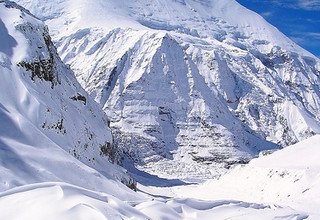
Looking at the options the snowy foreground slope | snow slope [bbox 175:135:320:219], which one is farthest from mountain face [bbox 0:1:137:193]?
snow slope [bbox 175:135:320:219]

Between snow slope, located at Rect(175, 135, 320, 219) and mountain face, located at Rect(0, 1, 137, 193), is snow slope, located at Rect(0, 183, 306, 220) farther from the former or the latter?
snow slope, located at Rect(175, 135, 320, 219)

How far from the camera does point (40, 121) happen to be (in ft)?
156

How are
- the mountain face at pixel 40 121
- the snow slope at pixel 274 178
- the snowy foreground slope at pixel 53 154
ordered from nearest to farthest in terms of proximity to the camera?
1. the snowy foreground slope at pixel 53 154
2. the mountain face at pixel 40 121
3. the snow slope at pixel 274 178

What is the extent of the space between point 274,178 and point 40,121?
135 feet

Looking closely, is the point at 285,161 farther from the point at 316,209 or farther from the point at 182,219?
the point at 182,219

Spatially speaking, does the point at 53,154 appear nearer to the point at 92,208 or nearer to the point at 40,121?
the point at 40,121

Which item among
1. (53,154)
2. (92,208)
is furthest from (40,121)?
(92,208)

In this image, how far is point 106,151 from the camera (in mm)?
72188

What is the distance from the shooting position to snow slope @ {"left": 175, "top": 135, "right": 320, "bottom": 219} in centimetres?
6682

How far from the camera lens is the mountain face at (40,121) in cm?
3691

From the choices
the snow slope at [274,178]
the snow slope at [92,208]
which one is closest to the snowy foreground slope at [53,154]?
the snow slope at [92,208]

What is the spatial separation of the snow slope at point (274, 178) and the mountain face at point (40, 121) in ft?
68.1

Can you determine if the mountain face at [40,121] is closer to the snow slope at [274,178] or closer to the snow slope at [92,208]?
the snow slope at [92,208]

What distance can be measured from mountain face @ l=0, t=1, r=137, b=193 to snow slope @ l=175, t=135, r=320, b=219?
2075 centimetres
